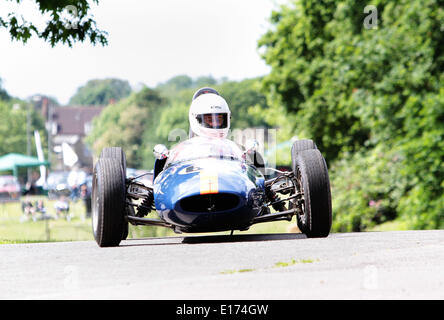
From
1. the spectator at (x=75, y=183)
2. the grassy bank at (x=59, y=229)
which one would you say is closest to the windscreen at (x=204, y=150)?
the grassy bank at (x=59, y=229)

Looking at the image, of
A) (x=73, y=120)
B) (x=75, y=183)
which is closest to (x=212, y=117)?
(x=75, y=183)

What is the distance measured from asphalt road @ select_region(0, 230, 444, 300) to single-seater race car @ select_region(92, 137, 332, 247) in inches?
11.5

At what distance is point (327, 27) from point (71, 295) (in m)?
28.6

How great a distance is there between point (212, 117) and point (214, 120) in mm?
47

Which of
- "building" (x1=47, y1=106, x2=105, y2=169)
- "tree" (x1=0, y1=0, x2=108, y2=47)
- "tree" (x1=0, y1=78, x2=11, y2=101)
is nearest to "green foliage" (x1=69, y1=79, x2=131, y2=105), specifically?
"building" (x1=47, y1=106, x2=105, y2=169)

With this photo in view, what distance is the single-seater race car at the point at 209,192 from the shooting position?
10.0 metres

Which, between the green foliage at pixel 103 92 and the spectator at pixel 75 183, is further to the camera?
the green foliage at pixel 103 92

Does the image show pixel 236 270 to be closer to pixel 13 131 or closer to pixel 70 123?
pixel 13 131

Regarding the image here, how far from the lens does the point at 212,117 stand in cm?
1161

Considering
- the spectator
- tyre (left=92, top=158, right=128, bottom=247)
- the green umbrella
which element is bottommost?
tyre (left=92, top=158, right=128, bottom=247)

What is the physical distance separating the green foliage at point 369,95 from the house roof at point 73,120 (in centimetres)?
13322

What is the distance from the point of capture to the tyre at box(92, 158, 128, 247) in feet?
34.4

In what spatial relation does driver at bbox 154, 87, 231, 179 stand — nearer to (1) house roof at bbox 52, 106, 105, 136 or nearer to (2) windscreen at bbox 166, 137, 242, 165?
(2) windscreen at bbox 166, 137, 242, 165

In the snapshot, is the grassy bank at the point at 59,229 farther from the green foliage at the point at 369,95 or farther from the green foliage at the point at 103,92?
the green foliage at the point at 103,92
